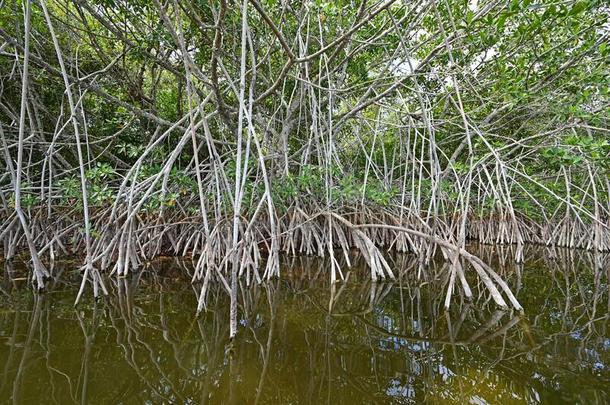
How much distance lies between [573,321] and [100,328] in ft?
8.30

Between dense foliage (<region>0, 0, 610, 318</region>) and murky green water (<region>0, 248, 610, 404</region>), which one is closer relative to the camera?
murky green water (<region>0, 248, 610, 404</region>)

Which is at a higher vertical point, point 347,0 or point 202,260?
point 347,0

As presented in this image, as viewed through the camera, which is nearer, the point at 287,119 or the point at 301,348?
the point at 301,348

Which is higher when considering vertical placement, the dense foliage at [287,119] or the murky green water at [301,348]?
the dense foliage at [287,119]

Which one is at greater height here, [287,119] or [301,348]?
[287,119]

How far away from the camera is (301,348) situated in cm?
159

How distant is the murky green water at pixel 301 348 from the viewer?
48.2 inches

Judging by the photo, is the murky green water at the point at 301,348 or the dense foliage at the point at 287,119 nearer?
the murky green water at the point at 301,348

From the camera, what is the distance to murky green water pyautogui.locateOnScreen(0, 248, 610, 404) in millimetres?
1225

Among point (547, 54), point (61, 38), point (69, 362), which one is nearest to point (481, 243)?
point (547, 54)

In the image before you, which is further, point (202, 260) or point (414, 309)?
point (202, 260)

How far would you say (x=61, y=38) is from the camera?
14.3 feet

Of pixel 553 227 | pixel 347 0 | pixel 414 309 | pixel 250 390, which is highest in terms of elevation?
pixel 347 0

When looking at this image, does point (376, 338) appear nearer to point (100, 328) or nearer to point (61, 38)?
point (100, 328)
